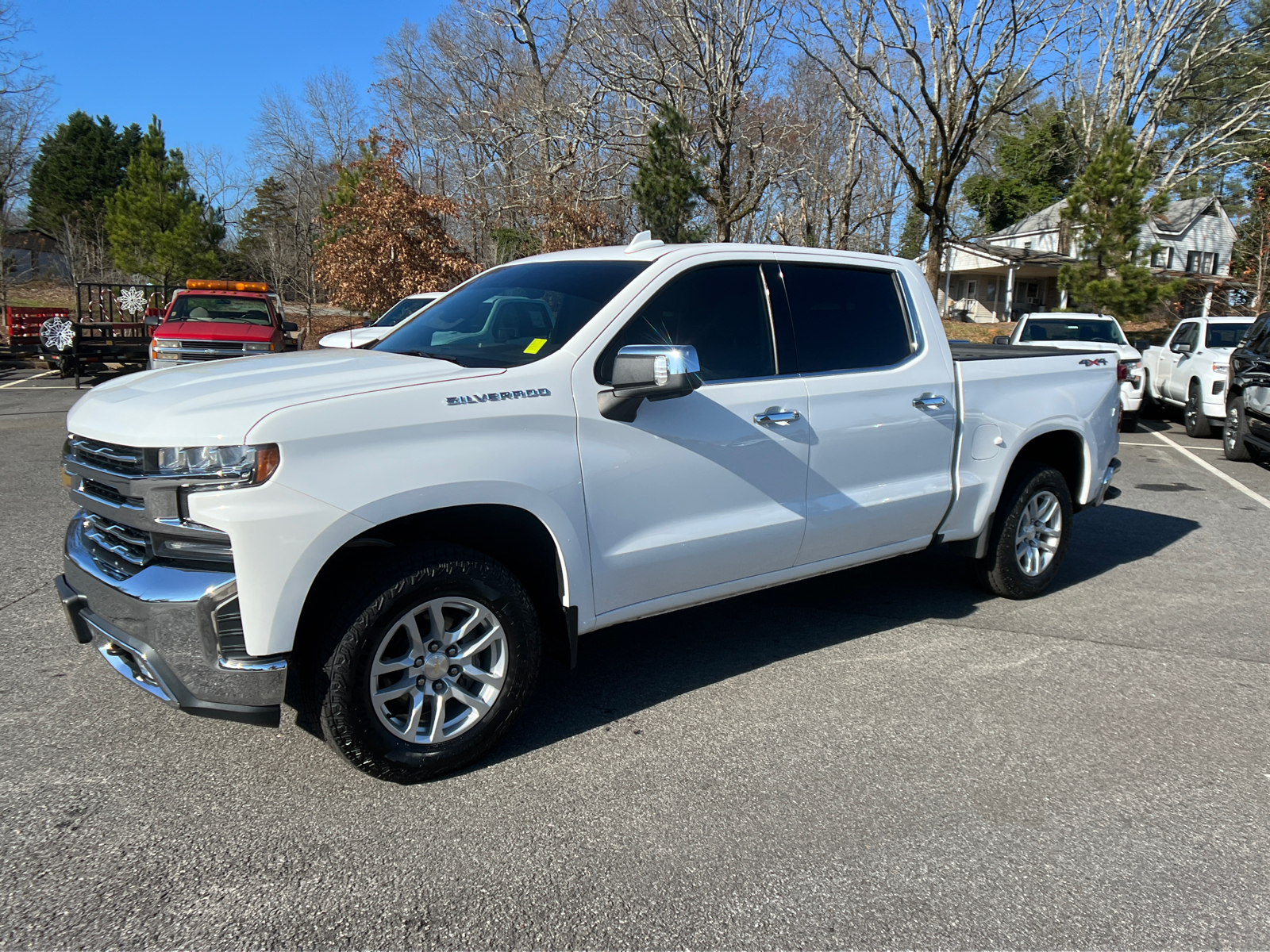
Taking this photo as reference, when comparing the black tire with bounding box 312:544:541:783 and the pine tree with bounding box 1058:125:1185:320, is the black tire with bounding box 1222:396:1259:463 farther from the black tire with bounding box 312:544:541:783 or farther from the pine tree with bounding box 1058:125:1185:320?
the pine tree with bounding box 1058:125:1185:320

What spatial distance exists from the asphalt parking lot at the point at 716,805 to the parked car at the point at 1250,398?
6.28 metres

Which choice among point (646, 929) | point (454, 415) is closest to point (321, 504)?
point (454, 415)

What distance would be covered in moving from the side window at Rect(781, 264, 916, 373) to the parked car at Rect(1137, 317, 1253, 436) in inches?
381

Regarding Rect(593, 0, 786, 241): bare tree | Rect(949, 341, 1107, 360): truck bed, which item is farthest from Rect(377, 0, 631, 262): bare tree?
Rect(949, 341, 1107, 360): truck bed

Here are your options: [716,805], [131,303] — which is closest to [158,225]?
[131,303]

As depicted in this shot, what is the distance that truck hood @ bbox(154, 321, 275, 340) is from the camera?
1406 centimetres

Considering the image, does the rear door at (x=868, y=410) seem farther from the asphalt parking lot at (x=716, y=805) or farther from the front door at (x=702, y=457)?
the asphalt parking lot at (x=716, y=805)

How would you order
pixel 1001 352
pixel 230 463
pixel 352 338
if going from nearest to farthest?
pixel 230 463 → pixel 1001 352 → pixel 352 338

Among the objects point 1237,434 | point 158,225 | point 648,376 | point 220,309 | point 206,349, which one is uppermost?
point 158,225

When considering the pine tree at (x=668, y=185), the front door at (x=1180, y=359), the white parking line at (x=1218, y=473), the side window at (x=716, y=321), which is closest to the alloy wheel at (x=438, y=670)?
the side window at (x=716, y=321)

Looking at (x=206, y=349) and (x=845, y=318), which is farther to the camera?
(x=206, y=349)

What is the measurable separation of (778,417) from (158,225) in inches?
1324

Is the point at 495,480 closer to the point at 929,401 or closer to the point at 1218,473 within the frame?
the point at 929,401

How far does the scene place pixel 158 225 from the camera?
32.0 metres
